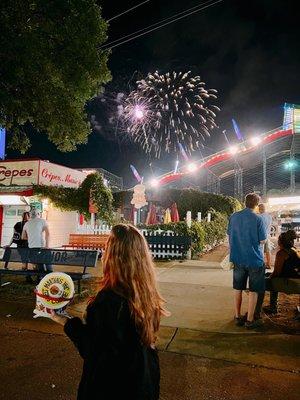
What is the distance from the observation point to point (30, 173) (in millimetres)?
15930

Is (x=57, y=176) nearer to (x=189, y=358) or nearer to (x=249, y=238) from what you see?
(x=249, y=238)

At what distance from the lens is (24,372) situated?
3973 mm

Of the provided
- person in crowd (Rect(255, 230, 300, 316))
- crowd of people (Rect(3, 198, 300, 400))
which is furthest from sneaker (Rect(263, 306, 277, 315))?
crowd of people (Rect(3, 198, 300, 400))

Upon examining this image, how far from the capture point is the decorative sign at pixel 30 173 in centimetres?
1584

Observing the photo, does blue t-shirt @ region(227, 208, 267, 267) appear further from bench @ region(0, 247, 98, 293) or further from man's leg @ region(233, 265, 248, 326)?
bench @ region(0, 247, 98, 293)

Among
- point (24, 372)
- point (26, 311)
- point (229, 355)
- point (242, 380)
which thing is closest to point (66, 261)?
point (26, 311)

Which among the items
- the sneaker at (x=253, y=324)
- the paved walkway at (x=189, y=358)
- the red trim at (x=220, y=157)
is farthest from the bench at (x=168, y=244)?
the red trim at (x=220, y=157)

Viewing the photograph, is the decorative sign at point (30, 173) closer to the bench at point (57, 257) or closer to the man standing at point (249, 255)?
the bench at point (57, 257)

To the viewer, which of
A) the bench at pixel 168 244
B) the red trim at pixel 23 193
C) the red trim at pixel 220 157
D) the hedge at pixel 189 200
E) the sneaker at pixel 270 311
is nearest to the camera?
the sneaker at pixel 270 311

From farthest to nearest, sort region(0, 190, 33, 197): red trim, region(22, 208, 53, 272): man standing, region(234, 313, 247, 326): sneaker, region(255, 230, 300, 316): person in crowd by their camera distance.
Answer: region(0, 190, 33, 197): red trim → region(22, 208, 53, 272): man standing → region(255, 230, 300, 316): person in crowd → region(234, 313, 247, 326): sneaker

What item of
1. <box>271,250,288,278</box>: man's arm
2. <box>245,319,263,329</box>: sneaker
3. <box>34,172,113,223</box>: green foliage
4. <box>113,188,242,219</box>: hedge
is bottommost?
<box>245,319,263,329</box>: sneaker

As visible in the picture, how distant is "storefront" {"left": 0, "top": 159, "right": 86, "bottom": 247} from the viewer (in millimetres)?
15680

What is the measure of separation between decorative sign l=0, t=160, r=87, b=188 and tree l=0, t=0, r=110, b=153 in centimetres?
416

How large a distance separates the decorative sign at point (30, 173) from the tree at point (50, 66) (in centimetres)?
416
